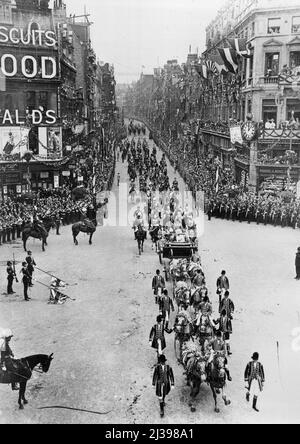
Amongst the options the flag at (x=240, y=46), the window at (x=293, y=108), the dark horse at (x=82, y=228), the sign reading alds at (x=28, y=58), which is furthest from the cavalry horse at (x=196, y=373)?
the window at (x=293, y=108)

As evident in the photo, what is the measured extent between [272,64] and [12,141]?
71.7 ft

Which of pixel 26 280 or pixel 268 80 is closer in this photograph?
pixel 26 280

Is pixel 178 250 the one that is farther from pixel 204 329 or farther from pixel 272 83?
pixel 272 83

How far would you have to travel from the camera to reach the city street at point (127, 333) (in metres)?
11.4

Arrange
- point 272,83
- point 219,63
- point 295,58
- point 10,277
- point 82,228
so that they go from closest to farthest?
point 10,277, point 82,228, point 295,58, point 219,63, point 272,83

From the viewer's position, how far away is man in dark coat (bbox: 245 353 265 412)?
37.6ft

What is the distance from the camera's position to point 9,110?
39.9 meters

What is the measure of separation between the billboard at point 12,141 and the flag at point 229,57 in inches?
645

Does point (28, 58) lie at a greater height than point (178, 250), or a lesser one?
greater

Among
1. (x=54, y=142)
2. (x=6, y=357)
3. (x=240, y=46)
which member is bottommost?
(x=6, y=357)

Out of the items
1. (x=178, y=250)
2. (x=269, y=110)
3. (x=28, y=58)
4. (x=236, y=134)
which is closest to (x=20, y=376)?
(x=178, y=250)

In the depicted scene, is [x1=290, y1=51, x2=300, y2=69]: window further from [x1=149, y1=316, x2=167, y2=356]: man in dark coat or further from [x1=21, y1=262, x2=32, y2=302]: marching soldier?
[x1=149, y1=316, x2=167, y2=356]: man in dark coat

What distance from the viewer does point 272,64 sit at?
41.1 m
